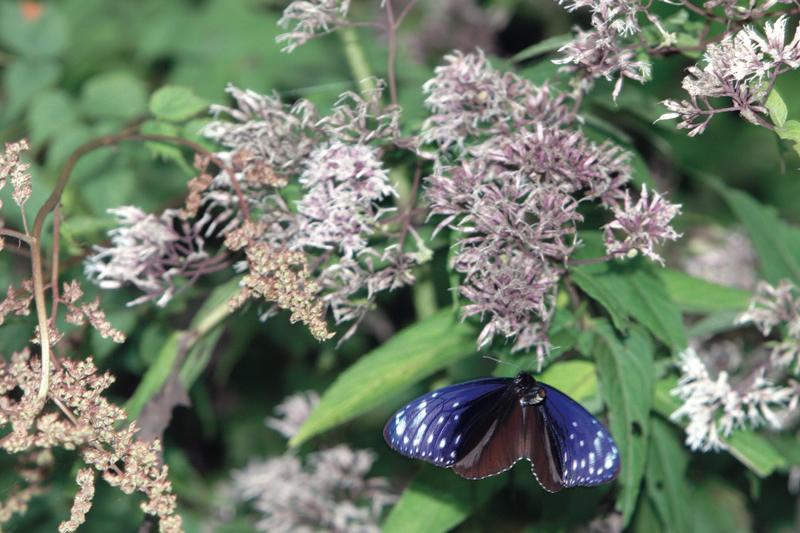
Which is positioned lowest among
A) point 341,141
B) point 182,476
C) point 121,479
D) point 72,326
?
point 182,476

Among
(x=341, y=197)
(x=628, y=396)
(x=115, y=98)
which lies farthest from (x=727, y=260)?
(x=115, y=98)

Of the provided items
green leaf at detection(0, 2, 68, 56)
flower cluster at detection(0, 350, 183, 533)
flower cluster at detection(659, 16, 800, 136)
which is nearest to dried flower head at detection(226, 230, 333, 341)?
flower cluster at detection(0, 350, 183, 533)

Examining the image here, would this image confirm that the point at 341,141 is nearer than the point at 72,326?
Yes

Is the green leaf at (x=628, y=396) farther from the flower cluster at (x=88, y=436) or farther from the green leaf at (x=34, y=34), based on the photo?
the green leaf at (x=34, y=34)

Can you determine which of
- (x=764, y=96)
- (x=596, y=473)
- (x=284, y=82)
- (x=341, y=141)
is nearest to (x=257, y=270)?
(x=341, y=141)

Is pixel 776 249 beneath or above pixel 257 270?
beneath

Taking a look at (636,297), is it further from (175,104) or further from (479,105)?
(175,104)

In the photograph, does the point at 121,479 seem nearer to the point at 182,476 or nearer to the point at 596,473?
the point at 596,473

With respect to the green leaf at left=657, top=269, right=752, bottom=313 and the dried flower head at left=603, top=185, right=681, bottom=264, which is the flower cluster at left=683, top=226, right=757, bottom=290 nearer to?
the green leaf at left=657, top=269, right=752, bottom=313

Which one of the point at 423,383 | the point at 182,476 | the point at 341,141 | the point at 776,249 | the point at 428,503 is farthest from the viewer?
the point at 182,476
